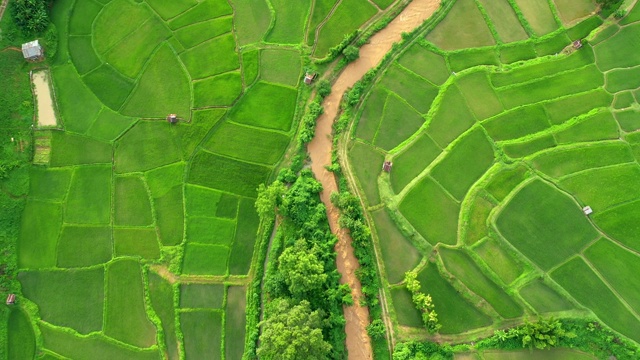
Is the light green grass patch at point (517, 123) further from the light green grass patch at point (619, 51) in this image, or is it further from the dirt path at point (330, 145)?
the dirt path at point (330, 145)

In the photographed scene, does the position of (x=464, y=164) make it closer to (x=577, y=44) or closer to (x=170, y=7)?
(x=577, y=44)

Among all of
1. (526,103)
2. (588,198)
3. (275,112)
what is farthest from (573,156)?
(275,112)

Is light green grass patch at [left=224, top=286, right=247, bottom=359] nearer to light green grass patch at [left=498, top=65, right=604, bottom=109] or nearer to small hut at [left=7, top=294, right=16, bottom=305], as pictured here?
small hut at [left=7, top=294, right=16, bottom=305]

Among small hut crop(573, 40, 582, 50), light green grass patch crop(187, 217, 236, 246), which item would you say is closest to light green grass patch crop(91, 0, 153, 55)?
light green grass patch crop(187, 217, 236, 246)

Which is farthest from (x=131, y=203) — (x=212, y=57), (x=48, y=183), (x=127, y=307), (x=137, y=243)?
(x=212, y=57)

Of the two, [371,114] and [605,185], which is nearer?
[605,185]
